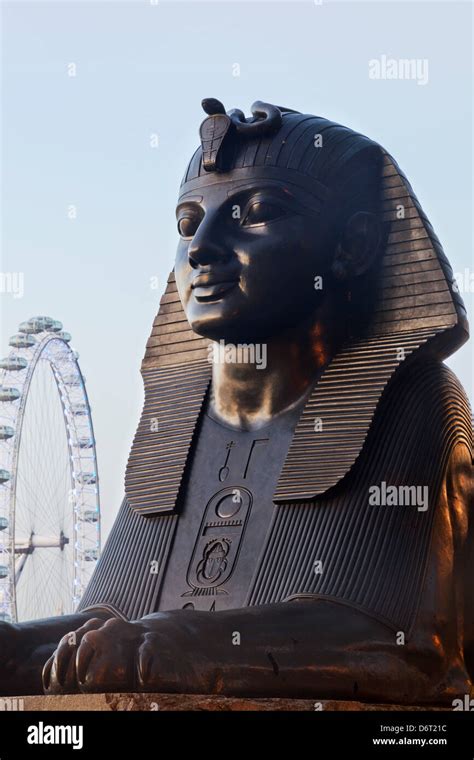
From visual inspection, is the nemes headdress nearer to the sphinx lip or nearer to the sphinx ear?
→ the sphinx ear

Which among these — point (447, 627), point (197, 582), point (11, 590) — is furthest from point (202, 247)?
point (11, 590)

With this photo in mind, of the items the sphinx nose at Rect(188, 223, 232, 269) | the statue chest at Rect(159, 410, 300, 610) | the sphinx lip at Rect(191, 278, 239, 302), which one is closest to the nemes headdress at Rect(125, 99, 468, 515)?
the statue chest at Rect(159, 410, 300, 610)

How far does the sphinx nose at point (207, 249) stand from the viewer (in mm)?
7652

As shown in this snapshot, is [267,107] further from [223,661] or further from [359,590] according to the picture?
[223,661]

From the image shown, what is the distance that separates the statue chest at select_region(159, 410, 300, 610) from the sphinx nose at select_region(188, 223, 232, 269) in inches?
35.7

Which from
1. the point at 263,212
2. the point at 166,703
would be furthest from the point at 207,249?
the point at 166,703

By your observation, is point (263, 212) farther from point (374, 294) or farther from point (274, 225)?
point (374, 294)

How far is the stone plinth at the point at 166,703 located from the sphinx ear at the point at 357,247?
2.35 meters

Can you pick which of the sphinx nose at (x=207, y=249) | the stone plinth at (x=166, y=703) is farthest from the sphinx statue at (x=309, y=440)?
the stone plinth at (x=166, y=703)

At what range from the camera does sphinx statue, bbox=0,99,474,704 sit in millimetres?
7082

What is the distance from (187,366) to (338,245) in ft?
4.13

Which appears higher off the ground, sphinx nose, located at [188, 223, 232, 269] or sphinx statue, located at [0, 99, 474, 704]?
sphinx nose, located at [188, 223, 232, 269]

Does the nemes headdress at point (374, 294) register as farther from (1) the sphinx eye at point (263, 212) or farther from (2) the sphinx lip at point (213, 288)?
(2) the sphinx lip at point (213, 288)

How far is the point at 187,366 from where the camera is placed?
343 inches
